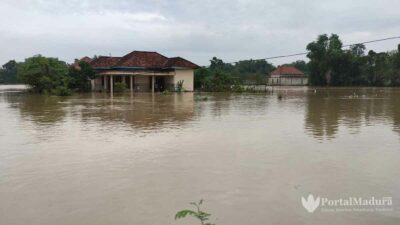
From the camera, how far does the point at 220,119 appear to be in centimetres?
1627

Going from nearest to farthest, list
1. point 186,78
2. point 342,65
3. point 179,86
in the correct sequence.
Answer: point 179,86, point 186,78, point 342,65

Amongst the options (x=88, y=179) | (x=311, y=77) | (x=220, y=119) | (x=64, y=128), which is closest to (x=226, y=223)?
(x=88, y=179)

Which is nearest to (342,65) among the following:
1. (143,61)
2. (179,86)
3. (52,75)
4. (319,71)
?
(319,71)

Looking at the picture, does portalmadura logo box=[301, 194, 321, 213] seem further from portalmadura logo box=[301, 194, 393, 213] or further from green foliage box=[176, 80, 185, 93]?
green foliage box=[176, 80, 185, 93]

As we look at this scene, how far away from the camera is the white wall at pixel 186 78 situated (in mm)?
44531

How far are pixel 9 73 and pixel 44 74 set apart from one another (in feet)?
213

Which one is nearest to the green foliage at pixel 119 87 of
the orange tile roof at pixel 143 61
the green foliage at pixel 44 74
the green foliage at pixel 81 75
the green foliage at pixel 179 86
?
the orange tile roof at pixel 143 61

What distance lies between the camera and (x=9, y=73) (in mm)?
98438

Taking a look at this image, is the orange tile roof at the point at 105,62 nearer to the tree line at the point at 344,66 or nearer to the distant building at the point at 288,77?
the tree line at the point at 344,66

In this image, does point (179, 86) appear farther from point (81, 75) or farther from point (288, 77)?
point (288, 77)

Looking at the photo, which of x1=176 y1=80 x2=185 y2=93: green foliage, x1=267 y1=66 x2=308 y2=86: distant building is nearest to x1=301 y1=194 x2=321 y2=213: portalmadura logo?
x1=176 y1=80 x2=185 y2=93: green foliage

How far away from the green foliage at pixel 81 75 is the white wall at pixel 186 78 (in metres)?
9.17

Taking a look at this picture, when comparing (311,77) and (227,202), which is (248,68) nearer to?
(311,77)

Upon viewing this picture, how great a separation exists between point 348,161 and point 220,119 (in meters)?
8.40
